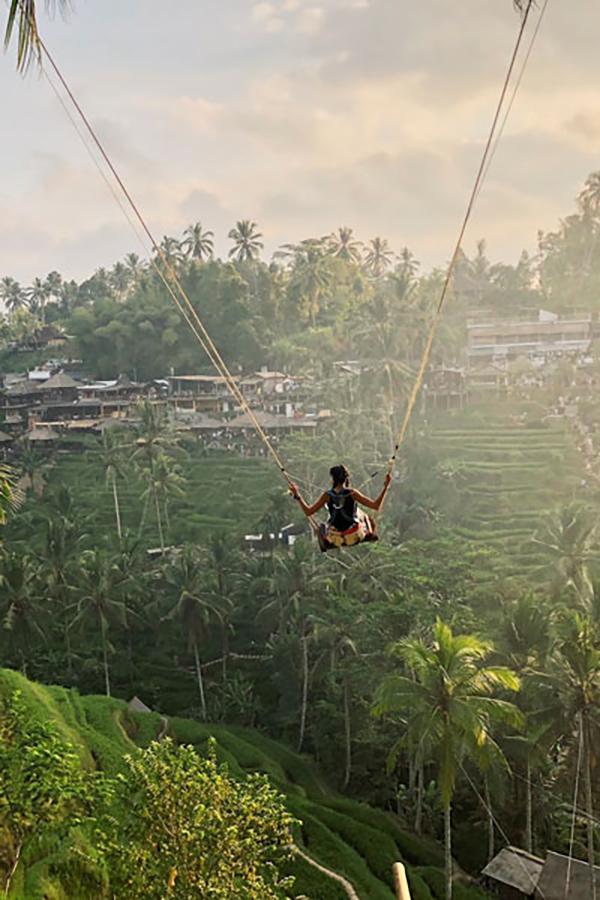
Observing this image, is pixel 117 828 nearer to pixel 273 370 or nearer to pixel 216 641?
pixel 216 641

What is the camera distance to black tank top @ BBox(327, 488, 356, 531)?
8.20m

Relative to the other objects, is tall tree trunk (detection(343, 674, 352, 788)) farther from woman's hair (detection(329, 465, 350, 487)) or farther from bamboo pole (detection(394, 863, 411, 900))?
bamboo pole (detection(394, 863, 411, 900))

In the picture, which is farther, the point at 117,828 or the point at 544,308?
the point at 544,308

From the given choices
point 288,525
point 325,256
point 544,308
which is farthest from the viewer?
point 325,256

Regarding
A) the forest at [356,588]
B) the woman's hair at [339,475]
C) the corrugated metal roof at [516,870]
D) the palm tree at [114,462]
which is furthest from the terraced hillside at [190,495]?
the woman's hair at [339,475]

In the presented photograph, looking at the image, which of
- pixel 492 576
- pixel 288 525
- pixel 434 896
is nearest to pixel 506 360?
pixel 288 525

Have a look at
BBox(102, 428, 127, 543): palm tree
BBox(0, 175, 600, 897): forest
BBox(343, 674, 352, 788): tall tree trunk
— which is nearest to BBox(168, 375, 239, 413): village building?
BBox(0, 175, 600, 897): forest

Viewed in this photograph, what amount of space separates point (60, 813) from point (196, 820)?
231 cm

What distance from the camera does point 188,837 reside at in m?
9.92

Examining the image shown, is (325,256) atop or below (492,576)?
atop

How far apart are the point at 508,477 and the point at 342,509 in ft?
148

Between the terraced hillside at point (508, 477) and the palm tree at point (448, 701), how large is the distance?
75.8 feet

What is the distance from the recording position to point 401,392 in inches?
2362

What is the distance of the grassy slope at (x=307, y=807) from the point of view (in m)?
18.4
